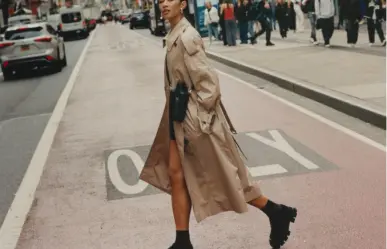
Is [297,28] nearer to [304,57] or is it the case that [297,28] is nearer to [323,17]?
[323,17]

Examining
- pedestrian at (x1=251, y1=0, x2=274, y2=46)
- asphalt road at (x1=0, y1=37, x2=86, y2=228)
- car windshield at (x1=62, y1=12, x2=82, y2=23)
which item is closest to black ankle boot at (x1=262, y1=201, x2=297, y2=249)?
asphalt road at (x1=0, y1=37, x2=86, y2=228)

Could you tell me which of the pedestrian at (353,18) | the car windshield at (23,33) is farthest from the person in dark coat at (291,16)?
the car windshield at (23,33)

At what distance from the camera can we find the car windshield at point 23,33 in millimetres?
21438

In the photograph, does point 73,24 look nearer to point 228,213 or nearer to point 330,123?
point 330,123

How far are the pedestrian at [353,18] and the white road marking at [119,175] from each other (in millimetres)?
12625

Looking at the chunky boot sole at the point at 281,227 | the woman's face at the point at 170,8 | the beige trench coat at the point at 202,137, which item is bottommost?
the chunky boot sole at the point at 281,227

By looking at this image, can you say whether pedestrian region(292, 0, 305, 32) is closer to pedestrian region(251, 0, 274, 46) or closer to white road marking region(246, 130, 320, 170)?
pedestrian region(251, 0, 274, 46)

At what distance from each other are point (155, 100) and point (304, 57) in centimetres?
635

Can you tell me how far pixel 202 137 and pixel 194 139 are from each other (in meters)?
0.05

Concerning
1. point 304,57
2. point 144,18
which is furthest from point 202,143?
point 144,18

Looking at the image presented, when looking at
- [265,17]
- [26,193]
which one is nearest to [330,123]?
[26,193]

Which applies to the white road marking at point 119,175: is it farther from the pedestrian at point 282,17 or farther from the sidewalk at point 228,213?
the pedestrian at point 282,17

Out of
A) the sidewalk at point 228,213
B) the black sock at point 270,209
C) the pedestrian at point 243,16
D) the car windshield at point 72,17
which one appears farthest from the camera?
the car windshield at point 72,17

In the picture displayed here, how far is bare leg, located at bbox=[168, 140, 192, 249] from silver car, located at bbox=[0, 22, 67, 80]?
17588 mm
